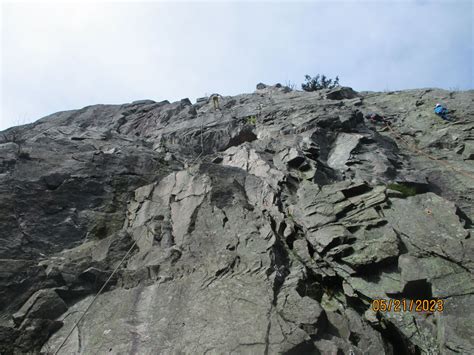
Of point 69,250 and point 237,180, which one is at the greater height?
point 237,180

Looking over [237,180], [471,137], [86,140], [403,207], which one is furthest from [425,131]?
Result: [86,140]

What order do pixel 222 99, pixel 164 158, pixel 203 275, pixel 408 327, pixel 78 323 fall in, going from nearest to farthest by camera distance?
1. pixel 408 327
2. pixel 78 323
3. pixel 203 275
4. pixel 164 158
5. pixel 222 99

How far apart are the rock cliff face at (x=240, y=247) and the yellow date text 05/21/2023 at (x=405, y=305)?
53 mm

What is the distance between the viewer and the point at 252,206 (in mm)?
→ 9203

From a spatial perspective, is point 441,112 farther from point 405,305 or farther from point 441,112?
point 405,305

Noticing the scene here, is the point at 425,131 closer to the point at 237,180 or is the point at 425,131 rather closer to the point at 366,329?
the point at 237,180

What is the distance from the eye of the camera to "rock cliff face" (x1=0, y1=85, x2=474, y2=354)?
5.96 metres

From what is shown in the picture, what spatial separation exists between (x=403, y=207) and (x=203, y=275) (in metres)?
5.03

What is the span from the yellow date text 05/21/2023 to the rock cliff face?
5 cm

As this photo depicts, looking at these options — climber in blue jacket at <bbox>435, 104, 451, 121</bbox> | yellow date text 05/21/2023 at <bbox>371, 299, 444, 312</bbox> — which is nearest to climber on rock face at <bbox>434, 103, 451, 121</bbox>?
climber in blue jacket at <bbox>435, 104, 451, 121</bbox>

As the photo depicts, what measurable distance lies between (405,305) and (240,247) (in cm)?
340

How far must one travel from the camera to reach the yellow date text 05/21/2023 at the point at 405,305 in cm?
613

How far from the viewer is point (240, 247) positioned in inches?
299

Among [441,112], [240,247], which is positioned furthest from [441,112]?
[240,247]
